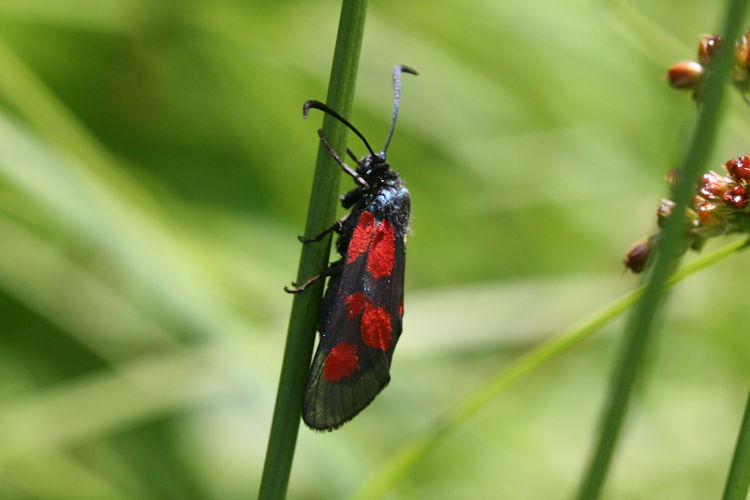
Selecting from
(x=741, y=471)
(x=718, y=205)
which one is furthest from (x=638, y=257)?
(x=741, y=471)

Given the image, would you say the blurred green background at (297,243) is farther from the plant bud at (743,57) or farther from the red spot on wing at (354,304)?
the plant bud at (743,57)

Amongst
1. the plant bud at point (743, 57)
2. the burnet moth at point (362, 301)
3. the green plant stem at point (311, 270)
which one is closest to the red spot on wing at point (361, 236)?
the burnet moth at point (362, 301)

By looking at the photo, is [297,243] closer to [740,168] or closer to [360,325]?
[360,325]

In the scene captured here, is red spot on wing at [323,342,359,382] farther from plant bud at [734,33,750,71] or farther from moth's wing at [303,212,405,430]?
plant bud at [734,33,750,71]

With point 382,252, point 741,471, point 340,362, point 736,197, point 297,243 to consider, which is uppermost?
point 297,243

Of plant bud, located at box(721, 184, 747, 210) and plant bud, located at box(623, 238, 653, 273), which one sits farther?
plant bud, located at box(623, 238, 653, 273)

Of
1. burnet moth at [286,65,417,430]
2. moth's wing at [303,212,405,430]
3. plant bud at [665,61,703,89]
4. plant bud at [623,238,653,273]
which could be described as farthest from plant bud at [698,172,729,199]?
moth's wing at [303,212,405,430]
